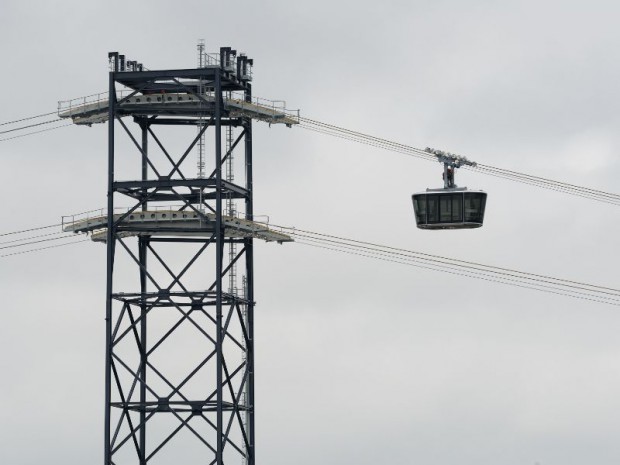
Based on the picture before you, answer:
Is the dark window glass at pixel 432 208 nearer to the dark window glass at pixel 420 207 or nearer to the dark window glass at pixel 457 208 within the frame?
the dark window glass at pixel 420 207

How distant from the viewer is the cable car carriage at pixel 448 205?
198 m

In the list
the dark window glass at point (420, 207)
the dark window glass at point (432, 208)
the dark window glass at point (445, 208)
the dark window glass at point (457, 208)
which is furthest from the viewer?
the dark window glass at point (420, 207)

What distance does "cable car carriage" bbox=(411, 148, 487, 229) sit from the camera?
651ft

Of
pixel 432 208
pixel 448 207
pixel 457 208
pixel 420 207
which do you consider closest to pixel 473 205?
pixel 457 208

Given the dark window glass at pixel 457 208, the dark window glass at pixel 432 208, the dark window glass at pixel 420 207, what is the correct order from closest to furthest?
1. the dark window glass at pixel 457 208
2. the dark window glass at pixel 432 208
3. the dark window glass at pixel 420 207

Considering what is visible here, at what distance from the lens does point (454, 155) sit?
196750 mm

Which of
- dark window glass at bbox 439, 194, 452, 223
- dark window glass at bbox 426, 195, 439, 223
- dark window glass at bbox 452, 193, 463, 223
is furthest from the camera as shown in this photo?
dark window glass at bbox 426, 195, 439, 223

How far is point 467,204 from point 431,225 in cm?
273

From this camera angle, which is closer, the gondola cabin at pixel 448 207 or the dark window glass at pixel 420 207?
the gondola cabin at pixel 448 207

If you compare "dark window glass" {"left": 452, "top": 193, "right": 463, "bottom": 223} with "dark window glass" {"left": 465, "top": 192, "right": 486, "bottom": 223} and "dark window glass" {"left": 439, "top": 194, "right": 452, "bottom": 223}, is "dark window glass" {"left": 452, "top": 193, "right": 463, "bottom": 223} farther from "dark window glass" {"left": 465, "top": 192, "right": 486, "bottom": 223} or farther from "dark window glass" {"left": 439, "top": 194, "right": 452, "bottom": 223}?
"dark window glass" {"left": 465, "top": 192, "right": 486, "bottom": 223}

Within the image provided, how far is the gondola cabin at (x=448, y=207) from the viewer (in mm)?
198500

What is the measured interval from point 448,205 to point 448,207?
0.40ft

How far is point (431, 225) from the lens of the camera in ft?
655

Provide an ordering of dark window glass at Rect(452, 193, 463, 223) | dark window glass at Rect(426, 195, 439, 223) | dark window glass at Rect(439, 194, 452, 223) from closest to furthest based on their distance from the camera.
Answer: dark window glass at Rect(452, 193, 463, 223) < dark window glass at Rect(439, 194, 452, 223) < dark window glass at Rect(426, 195, 439, 223)
